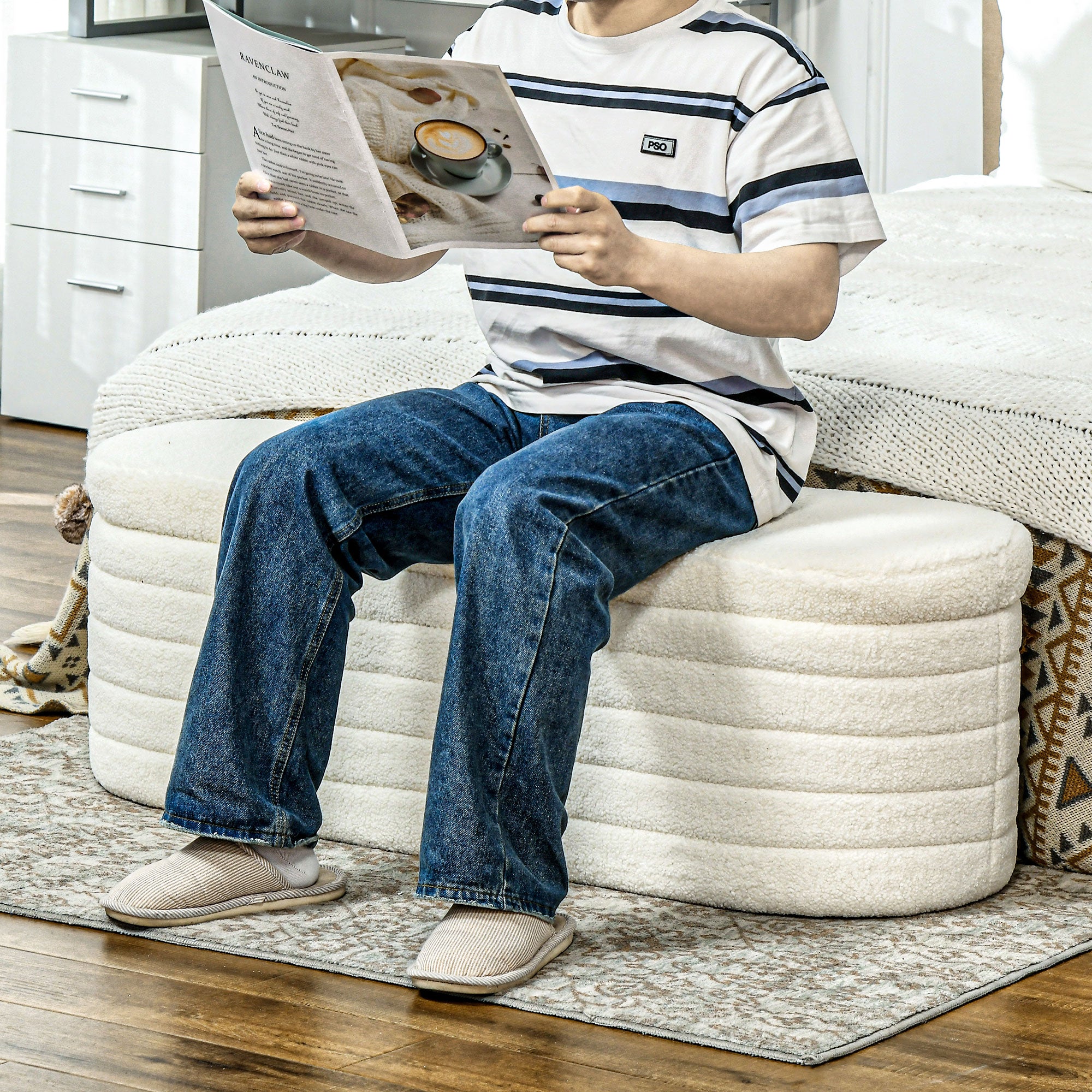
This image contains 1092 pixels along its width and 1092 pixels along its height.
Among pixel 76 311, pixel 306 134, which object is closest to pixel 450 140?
pixel 306 134

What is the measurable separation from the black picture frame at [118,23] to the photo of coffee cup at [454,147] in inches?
81.9

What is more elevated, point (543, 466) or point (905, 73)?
point (905, 73)

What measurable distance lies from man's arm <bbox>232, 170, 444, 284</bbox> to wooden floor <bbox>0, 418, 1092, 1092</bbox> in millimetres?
619

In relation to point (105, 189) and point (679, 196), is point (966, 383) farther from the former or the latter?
point (105, 189)

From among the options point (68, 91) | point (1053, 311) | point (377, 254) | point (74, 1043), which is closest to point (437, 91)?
point (377, 254)

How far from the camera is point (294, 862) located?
1.56m

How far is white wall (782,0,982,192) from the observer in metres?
3.99

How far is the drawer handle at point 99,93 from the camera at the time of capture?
341cm

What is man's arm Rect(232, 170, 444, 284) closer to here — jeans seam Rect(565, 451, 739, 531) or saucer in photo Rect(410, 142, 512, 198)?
saucer in photo Rect(410, 142, 512, 198)

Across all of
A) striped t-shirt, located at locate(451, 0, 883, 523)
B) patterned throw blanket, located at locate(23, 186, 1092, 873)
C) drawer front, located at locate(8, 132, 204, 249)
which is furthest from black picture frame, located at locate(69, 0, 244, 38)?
striped t-shirt, located at locate(451, 0, 883, 523)

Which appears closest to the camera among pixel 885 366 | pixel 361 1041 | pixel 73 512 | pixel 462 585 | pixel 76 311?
pixel 361 1041

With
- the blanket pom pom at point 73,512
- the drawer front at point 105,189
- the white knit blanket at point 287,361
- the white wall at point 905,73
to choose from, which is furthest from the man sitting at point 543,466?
the white wall at point 905,73

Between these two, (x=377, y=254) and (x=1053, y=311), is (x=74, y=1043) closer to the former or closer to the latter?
(x=377, y=254)

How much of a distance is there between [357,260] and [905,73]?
8.88ft
